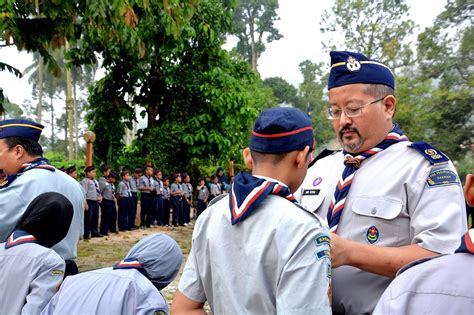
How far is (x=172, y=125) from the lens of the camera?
15.6 m

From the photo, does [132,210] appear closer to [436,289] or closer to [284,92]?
[436,289]

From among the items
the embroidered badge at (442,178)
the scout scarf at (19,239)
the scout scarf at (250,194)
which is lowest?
the scout scarf at (19,239)

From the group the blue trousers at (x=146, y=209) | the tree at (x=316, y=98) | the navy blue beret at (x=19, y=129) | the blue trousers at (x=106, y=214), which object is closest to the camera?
the navy blue beret at (x=19, y=129)

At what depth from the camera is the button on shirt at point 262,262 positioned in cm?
162

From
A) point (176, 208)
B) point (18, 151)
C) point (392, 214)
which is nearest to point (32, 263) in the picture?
point (18, 151)

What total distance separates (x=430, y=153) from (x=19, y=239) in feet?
6.99

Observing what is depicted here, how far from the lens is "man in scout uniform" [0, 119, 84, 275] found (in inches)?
126

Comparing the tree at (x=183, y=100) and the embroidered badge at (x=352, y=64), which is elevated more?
the embroidered badge at (x=352, y=64)

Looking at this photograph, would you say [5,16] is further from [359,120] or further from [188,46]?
[188,46]

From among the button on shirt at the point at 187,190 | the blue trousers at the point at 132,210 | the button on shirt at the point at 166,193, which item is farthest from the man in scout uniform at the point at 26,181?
the button on shirt at the point at 187,190

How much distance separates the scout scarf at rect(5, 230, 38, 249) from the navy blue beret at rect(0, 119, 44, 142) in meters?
0.76

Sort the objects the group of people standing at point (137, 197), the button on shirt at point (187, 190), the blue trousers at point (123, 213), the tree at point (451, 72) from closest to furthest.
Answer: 1. the group of people standing at point (137, 197)
2. the blue trousers at point (123, 213)
3. the button on shirt at point (187, 190)
4. the tree at point (451, 72)

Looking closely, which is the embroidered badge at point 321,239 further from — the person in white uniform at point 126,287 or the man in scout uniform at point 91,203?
the man in scout uniform at point 91,203

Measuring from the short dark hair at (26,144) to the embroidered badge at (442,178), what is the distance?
8.25 feet
